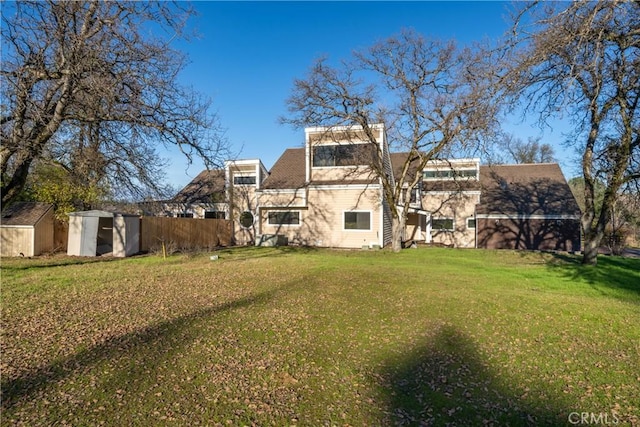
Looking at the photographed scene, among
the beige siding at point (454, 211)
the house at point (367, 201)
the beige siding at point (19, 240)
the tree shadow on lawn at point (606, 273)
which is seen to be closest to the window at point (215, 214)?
the house at point (367, 201)

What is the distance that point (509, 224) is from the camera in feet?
78.8

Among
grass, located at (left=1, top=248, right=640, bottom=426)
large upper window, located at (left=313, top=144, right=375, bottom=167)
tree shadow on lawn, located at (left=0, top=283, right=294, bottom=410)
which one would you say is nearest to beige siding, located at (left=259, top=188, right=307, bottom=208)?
large upper window, located at (left=313, top=144, right=375, bottom=167)

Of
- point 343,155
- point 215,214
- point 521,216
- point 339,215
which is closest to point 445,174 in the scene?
point 521,216

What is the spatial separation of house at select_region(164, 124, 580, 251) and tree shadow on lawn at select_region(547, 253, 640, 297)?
7.74 m

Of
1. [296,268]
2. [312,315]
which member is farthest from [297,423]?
[296,268]

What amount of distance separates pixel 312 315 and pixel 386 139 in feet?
56.0

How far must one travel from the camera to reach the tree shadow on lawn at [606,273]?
10698 millimetres

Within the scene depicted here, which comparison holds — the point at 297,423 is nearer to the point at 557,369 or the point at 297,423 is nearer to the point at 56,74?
the point at 557,369

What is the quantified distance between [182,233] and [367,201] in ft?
35.0

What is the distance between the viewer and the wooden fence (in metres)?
18.0

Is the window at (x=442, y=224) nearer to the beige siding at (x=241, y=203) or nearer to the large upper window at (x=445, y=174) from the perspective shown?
the large upper window at (x=445, y=174)

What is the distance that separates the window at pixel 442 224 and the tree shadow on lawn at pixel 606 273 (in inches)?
424

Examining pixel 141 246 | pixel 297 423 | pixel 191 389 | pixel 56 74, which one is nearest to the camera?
pixel 297 423

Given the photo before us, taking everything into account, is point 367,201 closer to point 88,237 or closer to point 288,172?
point 288,172
